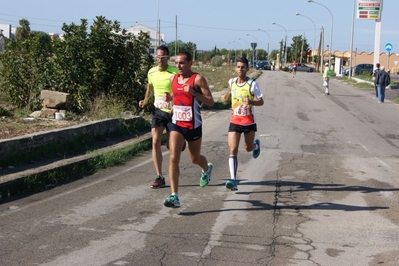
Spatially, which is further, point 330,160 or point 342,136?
point 342,136

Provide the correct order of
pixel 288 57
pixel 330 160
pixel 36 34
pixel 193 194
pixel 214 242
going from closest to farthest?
pixel 214 242, pixel 193 194, pixel 330 160, pixel 36 34, pixel 288 57

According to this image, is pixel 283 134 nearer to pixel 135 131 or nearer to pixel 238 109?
pixel 135 131

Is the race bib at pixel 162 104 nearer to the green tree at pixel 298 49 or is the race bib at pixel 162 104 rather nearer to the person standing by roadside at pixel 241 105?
the person standing by roadside at pixel 241 105

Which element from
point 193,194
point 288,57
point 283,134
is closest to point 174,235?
point 193,194

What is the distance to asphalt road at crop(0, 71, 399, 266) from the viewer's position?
5699 mm

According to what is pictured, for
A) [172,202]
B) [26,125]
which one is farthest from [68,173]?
[26,125]

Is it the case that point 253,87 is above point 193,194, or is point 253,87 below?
above

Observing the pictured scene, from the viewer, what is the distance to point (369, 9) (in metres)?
46.7

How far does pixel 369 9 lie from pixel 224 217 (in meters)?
43.0

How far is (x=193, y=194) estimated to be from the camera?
27.4 feet

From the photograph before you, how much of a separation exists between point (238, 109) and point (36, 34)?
32.7ft

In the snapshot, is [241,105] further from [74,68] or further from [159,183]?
[74,68]

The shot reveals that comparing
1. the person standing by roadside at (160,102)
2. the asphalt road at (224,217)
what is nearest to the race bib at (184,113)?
the asphalt road at (224,217)

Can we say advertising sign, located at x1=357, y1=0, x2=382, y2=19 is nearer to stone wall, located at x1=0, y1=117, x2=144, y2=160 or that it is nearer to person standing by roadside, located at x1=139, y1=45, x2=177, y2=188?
stone wall, located at x1=0, y1=117, x2=144, y2=160
